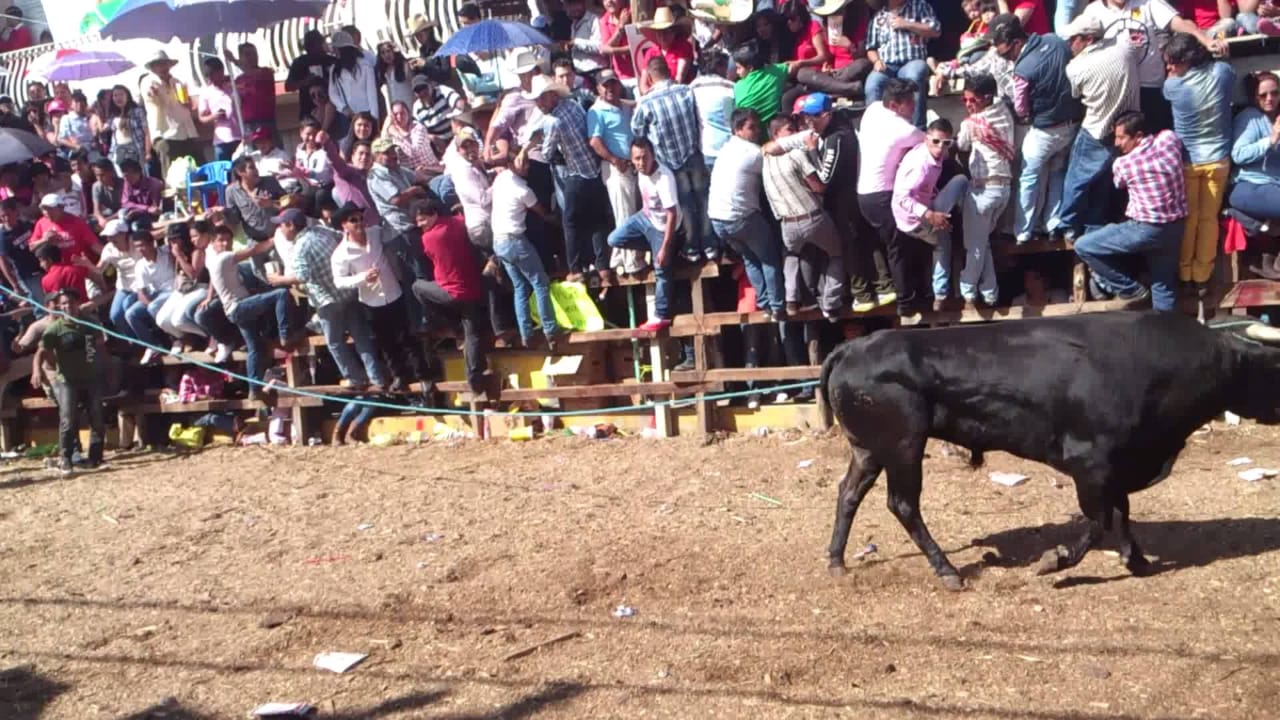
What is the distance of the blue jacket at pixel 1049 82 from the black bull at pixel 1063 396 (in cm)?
327

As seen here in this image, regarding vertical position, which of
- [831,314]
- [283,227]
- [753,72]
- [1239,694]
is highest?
[753,72]

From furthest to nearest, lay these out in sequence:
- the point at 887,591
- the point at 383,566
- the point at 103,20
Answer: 1. the point at 103,20
2. the point at 383,566
3. the point at 887,591

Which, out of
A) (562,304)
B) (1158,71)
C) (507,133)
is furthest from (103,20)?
(1158,71)

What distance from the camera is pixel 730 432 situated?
1212 centimetres

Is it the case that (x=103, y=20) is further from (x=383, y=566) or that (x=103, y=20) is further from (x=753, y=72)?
(x=383, y=566)

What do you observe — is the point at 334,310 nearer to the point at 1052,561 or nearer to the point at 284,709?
the point at 284,709

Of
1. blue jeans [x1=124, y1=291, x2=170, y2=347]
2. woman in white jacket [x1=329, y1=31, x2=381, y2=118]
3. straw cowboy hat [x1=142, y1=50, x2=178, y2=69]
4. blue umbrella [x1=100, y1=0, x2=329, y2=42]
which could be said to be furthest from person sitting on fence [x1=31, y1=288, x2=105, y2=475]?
woman in white jacket [x1=329, y1=31, x2=381, y2=118]

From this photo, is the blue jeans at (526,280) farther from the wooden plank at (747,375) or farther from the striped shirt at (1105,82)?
the striped shirt at (1105,82)

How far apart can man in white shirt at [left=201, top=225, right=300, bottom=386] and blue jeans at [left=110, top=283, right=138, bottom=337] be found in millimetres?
1440

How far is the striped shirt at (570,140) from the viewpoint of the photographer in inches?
468

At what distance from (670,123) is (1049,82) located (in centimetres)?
324

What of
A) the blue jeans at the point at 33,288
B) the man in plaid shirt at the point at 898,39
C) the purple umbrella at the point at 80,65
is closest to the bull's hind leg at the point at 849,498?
the man in plaid shirt at the point at 898,39

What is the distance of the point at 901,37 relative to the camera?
11.5 metres

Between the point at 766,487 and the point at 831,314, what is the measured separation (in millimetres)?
1859
